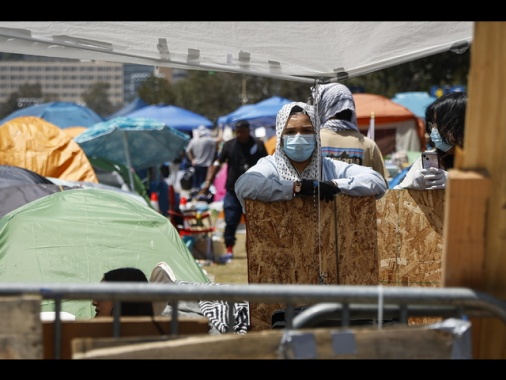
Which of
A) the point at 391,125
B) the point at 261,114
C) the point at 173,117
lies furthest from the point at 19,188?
the point at 173,117

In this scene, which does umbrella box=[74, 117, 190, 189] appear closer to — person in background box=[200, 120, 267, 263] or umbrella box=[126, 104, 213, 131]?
person in background box=[200, 120, 267, 263]

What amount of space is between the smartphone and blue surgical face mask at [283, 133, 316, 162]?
0.81 metres

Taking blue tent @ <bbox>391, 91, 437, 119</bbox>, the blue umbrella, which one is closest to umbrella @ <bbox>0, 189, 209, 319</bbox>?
the blue umbrella

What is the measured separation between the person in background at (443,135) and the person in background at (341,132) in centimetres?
90

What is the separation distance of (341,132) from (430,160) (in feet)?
3.93

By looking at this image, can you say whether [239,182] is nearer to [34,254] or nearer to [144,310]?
[144,310]

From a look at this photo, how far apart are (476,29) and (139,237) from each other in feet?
13.5

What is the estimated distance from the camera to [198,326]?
2.52m

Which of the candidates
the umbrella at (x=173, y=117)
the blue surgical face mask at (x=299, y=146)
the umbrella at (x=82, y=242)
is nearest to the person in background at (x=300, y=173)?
the blue surgical face mask at (x=299, y=146)

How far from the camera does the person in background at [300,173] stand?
175 inches

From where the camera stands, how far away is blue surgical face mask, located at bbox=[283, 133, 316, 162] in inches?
188

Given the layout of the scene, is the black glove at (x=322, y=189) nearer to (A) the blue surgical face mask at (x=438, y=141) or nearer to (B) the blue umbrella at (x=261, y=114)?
(A) the blue surgical face mask at (x=438, y=141)
